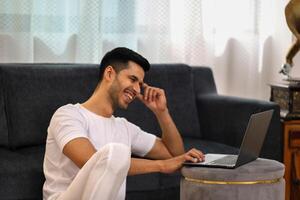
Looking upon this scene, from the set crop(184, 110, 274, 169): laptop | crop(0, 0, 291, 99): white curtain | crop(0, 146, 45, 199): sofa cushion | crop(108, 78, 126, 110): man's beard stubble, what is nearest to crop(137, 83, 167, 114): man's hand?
crop(108, 78, 126, 110): man's beard stubble

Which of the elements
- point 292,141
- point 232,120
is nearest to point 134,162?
point 232,120

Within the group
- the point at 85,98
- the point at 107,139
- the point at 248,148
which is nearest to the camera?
the point at 248,148

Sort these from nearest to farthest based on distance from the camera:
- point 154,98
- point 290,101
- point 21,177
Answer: point 154,98, point 21,177, point 290,101

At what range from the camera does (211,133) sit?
3.36 meters

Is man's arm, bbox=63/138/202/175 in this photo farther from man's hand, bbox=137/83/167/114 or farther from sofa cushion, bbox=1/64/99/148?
sofa cushion, bbox=1/64/99/148

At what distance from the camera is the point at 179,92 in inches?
131

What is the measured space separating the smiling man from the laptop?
6cm

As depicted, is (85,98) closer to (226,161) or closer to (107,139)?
(107,139)

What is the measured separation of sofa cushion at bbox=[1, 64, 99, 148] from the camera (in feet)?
9.36

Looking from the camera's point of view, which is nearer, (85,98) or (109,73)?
(109,73)

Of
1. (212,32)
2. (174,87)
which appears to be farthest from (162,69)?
(212,32)

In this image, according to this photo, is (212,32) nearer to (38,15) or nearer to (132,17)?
(132,17)

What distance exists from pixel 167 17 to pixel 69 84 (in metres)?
0.91

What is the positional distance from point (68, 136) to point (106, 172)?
35cm
